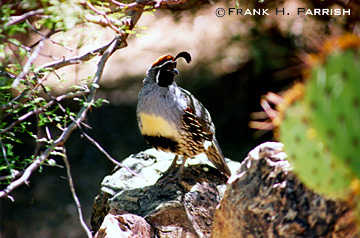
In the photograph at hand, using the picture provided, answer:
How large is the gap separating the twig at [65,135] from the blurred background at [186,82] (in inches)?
103

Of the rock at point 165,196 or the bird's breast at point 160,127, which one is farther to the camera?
the bird's breast at point 160,127

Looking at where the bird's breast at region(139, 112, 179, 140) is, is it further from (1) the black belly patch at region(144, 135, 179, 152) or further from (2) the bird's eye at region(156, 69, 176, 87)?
(2) the bird's eye at region(156, 69, 176, 87)

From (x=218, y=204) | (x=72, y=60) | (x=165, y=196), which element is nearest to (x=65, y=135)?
(x=72, y=60)

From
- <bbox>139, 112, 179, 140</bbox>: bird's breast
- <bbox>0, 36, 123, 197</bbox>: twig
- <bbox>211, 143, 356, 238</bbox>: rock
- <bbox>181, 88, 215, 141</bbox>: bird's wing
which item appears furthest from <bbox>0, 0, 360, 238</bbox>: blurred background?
<bbox>211, 143, 356, 238</bbox>: rock

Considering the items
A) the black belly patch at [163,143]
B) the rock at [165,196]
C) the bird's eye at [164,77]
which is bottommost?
the rock at [165,196]

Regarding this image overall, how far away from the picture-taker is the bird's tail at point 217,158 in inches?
151

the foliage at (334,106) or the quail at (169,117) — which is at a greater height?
the foliage at (334,106)

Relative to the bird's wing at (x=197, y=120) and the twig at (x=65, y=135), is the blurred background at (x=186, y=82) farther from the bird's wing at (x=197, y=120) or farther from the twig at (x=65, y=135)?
the twig at (x=65, y=135)

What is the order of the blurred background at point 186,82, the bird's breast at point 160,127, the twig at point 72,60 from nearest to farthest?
the twig at point 72,60
the bird's breast at point 160,127
the blurred background at point 186,82

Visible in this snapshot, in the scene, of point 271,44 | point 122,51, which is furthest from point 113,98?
point 271,44

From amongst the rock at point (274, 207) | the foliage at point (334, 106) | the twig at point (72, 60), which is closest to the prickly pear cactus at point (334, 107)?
the foliage at point (334, 106)

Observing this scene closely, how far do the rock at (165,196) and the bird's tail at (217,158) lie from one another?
5cm

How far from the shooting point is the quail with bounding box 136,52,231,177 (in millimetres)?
3701

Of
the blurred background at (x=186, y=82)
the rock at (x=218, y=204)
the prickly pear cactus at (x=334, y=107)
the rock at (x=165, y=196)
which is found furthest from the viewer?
the blurred background at (x=186, y=82)
